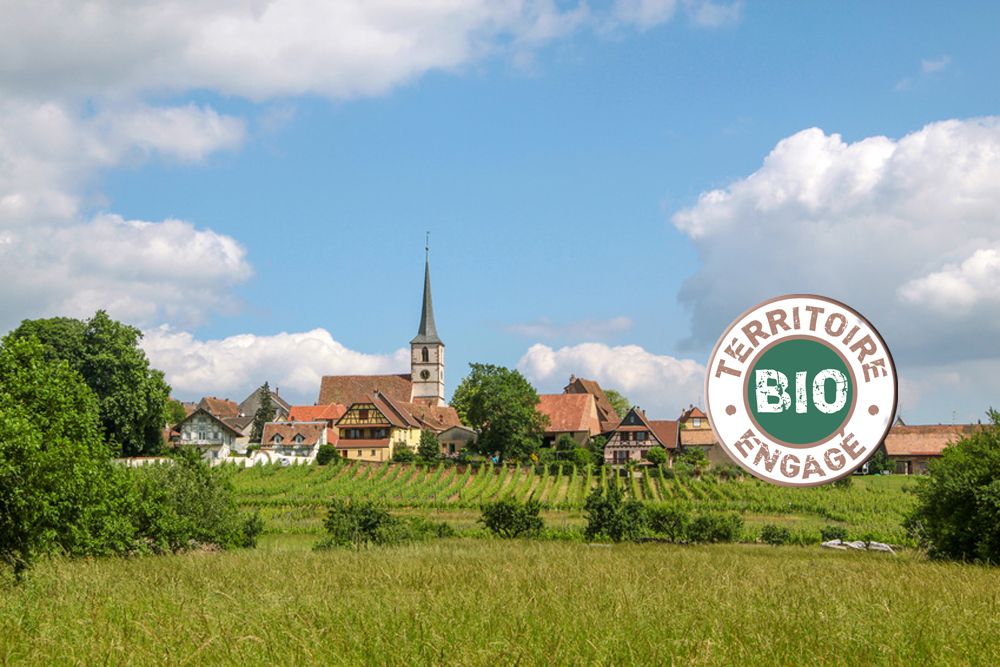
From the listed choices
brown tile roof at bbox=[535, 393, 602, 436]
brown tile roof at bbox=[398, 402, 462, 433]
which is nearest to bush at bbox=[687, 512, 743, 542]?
brown tile roof at bbox=[535, 393, 602, 436]

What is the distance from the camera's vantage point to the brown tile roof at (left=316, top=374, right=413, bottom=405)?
126m

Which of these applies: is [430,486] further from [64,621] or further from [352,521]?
[64,621]

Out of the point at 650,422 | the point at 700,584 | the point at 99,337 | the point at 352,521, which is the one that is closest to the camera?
the point at 700,584

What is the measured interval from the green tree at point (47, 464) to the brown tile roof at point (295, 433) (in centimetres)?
6766

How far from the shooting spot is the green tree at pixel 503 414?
77562 mm

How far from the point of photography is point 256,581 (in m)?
8.55

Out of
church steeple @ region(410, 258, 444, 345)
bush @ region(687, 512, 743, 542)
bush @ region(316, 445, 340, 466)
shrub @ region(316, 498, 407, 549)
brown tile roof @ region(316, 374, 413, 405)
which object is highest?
church steeple @ region(410, 258, 444, 345)

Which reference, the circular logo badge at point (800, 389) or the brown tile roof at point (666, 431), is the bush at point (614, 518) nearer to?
the circular logo badge at point (800, 389)

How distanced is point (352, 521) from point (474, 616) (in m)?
18.9

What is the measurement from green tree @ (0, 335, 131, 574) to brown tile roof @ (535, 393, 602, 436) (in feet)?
241

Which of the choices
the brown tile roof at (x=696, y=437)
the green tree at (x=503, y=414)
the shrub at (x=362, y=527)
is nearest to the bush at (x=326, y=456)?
the green tree at (x=503, y=414)

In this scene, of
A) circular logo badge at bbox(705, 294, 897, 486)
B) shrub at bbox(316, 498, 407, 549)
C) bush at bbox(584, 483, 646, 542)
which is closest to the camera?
circular logo badge at bbox(705, 294, 897, 486)

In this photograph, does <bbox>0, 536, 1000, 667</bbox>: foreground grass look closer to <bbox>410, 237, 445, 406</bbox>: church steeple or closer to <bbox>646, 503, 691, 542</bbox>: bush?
<bbox>646, 503, 691, 542</bbox>: bush

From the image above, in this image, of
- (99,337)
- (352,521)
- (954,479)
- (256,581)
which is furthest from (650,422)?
(256,581)
